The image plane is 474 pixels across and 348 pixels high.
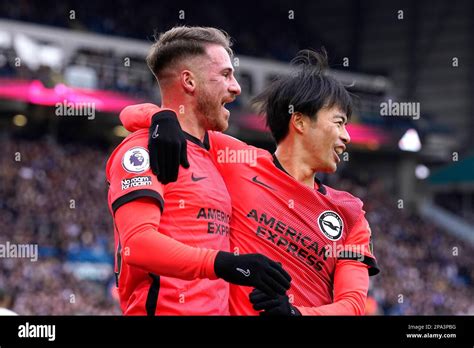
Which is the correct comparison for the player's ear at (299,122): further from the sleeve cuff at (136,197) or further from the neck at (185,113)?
the sleeve cuff at (136,197)

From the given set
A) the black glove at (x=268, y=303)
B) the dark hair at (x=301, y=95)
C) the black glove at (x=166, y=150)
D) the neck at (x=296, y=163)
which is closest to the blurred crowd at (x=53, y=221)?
the dark hair at (x=301, y=95)

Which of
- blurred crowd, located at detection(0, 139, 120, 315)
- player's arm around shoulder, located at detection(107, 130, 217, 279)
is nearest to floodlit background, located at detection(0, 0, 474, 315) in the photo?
blurred crowd, located at detection(0, 139, 120, 315)

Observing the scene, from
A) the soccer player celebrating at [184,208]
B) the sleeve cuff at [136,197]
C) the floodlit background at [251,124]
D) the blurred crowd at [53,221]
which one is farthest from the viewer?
the floodlit background at [251,124]

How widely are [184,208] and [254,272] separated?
573mm

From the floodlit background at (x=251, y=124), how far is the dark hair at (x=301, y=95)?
1050 centimetres

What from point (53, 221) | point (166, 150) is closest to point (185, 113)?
point (166, 150)

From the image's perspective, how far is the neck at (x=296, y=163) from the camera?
14.2 ft

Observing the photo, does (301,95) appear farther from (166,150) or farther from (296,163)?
(166,150)

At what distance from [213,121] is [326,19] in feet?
111

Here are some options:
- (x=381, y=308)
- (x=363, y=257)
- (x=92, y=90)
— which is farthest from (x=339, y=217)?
(x=92, y=90)

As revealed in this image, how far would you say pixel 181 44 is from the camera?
409cm

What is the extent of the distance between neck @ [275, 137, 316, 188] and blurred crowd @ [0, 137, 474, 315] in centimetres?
1184

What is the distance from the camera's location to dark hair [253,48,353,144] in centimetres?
434

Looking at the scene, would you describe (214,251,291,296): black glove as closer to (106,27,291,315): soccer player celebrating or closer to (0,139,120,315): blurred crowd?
(106,27,291,315): soccer player celebrating
